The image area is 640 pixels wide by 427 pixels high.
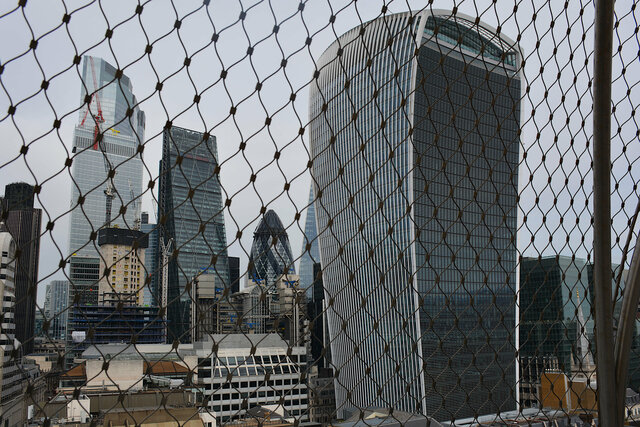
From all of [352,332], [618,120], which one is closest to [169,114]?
[618,120]

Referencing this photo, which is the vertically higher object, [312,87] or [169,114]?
[312,87]

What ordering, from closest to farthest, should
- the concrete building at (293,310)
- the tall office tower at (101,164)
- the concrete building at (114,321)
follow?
the concrete building at (114,321), the concrete building at (293,310), the tall office tower at (101,164)

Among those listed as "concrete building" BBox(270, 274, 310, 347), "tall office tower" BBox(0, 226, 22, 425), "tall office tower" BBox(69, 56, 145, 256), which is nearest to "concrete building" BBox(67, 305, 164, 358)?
"tall office tower" BBox(0, 226, 22, 425)

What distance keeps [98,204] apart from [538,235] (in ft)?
183

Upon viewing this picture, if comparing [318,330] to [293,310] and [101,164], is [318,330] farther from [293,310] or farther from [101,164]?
[101,164]

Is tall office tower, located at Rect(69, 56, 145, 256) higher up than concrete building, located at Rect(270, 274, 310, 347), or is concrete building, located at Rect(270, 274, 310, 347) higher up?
tall office tower, located at Rect(69, 56, 145, 256)

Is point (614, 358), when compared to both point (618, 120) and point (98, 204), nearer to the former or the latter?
point (618, 120)

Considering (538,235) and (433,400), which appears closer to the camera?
(538,235)

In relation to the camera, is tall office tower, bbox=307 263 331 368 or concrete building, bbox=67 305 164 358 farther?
→ tall office tower, bbox=307 263 331 368

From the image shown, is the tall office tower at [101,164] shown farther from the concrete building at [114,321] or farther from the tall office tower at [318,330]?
the tall office tower at [318,330]

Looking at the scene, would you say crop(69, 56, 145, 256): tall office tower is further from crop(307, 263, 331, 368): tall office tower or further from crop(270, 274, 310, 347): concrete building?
crop(270, 274, 310, 347): concrete building

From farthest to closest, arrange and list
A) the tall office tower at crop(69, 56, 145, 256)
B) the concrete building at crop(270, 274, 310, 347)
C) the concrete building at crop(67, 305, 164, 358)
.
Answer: the tall office tower at crop(69, 56, 145, 256)
the concrete building at crop(270, 274, 310, 347)
the concrete building at crop(67, 305, 164, 358)

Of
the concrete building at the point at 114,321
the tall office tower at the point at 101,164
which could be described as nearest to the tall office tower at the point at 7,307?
the concrete building at the point at 114,321

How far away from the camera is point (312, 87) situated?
→ 65.4ft
